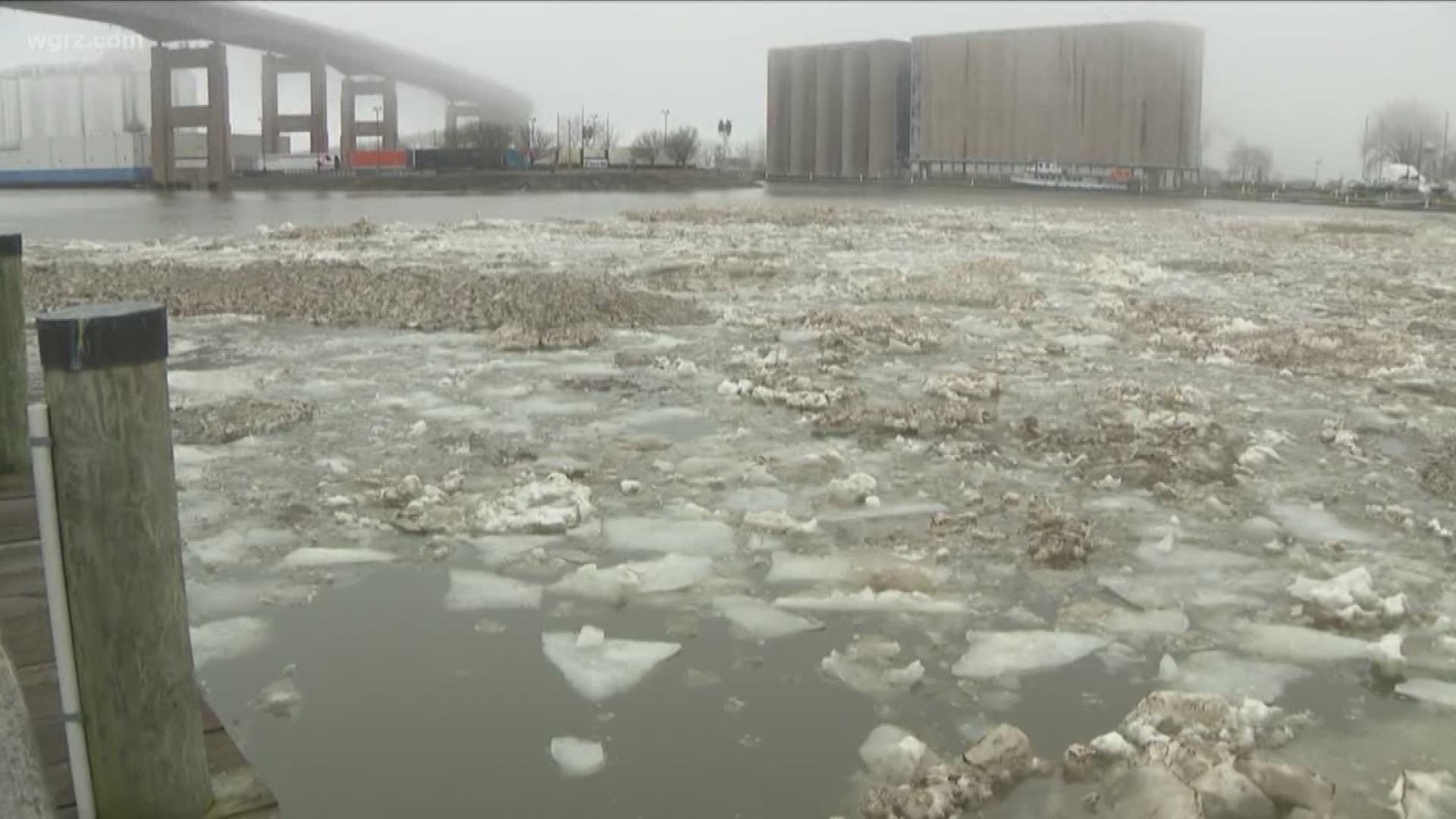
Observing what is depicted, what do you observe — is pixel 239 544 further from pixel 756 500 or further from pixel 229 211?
pixel 229 211

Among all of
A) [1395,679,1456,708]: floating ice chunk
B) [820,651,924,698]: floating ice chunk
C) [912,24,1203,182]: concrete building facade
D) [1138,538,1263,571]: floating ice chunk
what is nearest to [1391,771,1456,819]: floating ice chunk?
[1395,679,1456,708]: floating ice chunk

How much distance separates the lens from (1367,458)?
6.32 meters

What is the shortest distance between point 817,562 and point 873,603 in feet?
1.46

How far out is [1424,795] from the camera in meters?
2.96

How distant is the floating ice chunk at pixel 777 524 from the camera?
502cm

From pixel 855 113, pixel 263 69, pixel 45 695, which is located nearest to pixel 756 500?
pixel 45 695

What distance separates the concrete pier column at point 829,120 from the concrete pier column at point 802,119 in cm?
46

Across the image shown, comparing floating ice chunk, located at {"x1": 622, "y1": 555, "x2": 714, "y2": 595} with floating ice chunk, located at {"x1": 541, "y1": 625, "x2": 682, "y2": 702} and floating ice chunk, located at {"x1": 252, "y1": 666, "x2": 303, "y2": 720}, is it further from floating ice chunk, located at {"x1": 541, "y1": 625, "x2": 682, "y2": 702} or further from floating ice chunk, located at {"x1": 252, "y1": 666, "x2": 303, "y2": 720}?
floating ice chunk, located at {"x1": 252, "y1": 666, "x2": 303, "y2": 720}

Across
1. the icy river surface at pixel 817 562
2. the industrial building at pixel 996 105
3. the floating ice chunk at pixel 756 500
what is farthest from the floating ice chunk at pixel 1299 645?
the industrial building at pixel 996 105

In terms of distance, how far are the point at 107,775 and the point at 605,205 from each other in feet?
132

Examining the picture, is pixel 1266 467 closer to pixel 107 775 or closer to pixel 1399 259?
pixel 107 775

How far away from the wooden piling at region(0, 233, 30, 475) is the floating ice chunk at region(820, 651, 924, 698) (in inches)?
110

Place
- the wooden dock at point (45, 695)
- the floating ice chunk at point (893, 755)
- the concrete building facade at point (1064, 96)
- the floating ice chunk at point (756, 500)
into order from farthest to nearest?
the concrete building facade at point (1064, 96)
the floating ice chunk at point (756, 500)
the floating ice chunk at point (893, 755)
the wooden dock at point (45, 695)

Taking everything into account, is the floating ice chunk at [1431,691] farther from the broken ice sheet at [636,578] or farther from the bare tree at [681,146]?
the bare tree at [681,146]
